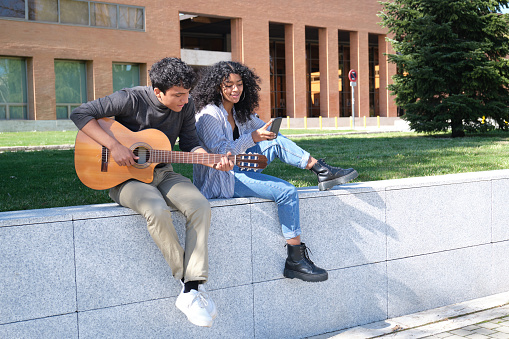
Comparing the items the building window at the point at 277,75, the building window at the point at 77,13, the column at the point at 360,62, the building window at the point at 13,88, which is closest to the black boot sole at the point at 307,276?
the building window at the point at 77,13

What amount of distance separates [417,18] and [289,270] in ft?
50.3

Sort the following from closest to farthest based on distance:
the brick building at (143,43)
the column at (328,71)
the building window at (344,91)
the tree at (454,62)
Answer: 1. the tree at (454,62)
2. the brick building at (143,43)
3. the column at (328,71)
4. the building window at (344,91)

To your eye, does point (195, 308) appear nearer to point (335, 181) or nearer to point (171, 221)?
point (171, 221)

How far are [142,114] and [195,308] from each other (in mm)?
1433

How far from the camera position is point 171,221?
3.71 meters

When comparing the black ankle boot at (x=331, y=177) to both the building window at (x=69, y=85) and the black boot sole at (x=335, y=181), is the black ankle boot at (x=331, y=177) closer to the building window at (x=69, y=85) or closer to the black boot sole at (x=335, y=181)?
the black boot sole at (x=335, y=181)

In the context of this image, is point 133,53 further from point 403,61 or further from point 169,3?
point 403,61

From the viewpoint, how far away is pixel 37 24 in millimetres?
29719

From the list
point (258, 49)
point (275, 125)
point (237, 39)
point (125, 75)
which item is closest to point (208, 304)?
point (275, 125)

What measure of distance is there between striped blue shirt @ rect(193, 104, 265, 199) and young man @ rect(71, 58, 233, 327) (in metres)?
0.20

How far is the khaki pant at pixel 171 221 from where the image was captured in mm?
3689

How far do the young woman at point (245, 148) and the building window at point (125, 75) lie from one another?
96.3 feet

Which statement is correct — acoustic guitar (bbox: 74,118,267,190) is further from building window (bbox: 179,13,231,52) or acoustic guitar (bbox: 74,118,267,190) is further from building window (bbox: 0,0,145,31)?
building window (bbox: 179,13,231,52)

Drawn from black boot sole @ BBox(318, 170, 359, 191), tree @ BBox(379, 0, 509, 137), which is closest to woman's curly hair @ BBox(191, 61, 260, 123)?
black boot sole @ BBox(318, 170, 359, 191)
